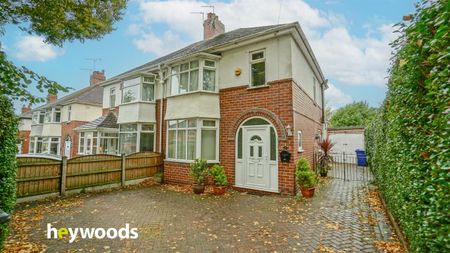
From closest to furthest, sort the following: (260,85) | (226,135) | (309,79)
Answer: (260,85), (226,135), (309,79)

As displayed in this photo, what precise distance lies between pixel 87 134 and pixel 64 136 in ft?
19.9

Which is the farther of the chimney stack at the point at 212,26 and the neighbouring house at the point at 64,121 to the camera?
the neighbouring house at the point at 64,121

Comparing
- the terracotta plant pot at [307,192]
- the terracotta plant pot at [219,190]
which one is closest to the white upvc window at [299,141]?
the terracotta plant pot at [307,192]

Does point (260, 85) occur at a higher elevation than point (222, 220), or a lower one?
higher

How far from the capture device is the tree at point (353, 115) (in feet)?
101

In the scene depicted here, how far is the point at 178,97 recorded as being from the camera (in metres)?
11.1

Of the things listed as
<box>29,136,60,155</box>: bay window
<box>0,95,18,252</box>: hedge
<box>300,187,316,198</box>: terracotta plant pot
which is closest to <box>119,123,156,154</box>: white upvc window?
<box>300,187,316,198</box>: terracotta plant pot

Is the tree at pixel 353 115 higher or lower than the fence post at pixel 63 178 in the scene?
higher

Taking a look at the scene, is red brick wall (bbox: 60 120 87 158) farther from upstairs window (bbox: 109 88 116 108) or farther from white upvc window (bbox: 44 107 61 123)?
upstairs window (bbox: 109 88 116 108)

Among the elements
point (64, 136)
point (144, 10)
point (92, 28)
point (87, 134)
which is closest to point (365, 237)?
point (92, 28)

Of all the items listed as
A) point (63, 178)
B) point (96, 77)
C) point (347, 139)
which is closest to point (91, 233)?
point (63, 178)

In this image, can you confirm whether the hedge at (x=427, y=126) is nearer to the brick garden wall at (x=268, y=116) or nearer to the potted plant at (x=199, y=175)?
the brick garden wall at (x=268, y=116)

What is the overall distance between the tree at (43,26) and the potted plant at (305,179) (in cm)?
763

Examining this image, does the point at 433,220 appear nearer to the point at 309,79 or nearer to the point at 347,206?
the point at 347,206
